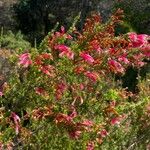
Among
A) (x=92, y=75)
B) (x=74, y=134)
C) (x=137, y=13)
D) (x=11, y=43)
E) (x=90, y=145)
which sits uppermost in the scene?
(x=92, y=75)

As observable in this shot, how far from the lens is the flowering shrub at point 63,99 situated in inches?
149

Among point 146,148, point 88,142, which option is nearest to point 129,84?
point 146,148

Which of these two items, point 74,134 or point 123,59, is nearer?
point 74,134

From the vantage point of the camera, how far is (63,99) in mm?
3945

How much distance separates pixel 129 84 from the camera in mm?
12703

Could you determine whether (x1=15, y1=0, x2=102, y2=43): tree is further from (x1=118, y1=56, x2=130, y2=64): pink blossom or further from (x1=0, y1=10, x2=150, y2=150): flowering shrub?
(x1=0, y1=10, x2=150, y2=150): flowering shrub

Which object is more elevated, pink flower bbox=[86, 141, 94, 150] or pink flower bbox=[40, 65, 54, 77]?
pink flower bbox=[40, 65, 54, 77]

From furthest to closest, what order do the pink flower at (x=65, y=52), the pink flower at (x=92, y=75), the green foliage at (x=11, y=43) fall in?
the green foliage at (x=11, y=43) < the pink flower at (x=92, y=75) < the pink flower at (x=65, y=52)

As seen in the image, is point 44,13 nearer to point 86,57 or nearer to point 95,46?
point 95,46

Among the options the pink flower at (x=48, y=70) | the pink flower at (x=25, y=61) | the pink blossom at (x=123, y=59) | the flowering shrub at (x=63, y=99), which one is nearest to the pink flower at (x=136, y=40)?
the flowering shrub at (x=63, y=99)

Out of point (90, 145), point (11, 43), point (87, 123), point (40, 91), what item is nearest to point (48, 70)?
point (40, 91)

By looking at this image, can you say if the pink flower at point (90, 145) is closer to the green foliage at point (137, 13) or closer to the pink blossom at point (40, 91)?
the pink blossom at point (40, 91)

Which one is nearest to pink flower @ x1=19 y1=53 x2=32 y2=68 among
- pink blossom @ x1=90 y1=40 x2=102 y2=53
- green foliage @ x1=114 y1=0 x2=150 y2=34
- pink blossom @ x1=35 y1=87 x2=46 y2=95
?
pink blossom @ x1=35 y1=87 x2=46 y2=95

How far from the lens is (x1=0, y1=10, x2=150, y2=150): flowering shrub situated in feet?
12.4
